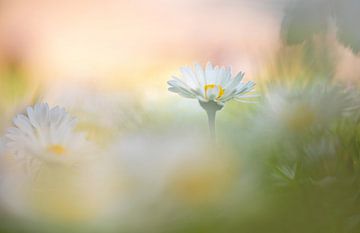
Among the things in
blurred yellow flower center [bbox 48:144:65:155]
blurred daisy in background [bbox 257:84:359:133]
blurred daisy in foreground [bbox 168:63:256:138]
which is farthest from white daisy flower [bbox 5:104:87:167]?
blurred daisy in background [bbox 257:84:359:133]

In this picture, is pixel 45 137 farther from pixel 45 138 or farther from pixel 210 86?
pixel 210 86

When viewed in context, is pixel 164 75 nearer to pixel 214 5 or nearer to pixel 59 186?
pixel 214 5

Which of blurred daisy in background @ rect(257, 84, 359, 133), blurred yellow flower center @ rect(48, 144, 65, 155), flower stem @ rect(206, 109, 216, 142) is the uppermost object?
blurred daisy in background @ rect(257, 84, 359, 133)

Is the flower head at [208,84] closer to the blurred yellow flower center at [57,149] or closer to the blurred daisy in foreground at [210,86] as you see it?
the blurred daisy in foreground at [210,86]

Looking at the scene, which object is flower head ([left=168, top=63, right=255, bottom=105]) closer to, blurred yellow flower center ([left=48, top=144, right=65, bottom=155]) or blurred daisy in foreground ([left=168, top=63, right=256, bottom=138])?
blurred daisy in foreground ([left=168, top=63, right=256, bottom=138])

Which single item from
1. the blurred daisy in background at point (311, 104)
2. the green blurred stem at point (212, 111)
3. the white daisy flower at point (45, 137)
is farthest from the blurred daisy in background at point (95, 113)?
the blurred daisy in background at point (311, 104)

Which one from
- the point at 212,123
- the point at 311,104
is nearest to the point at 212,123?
the point at 212,123

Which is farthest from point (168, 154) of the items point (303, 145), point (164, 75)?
point (303, 145)
